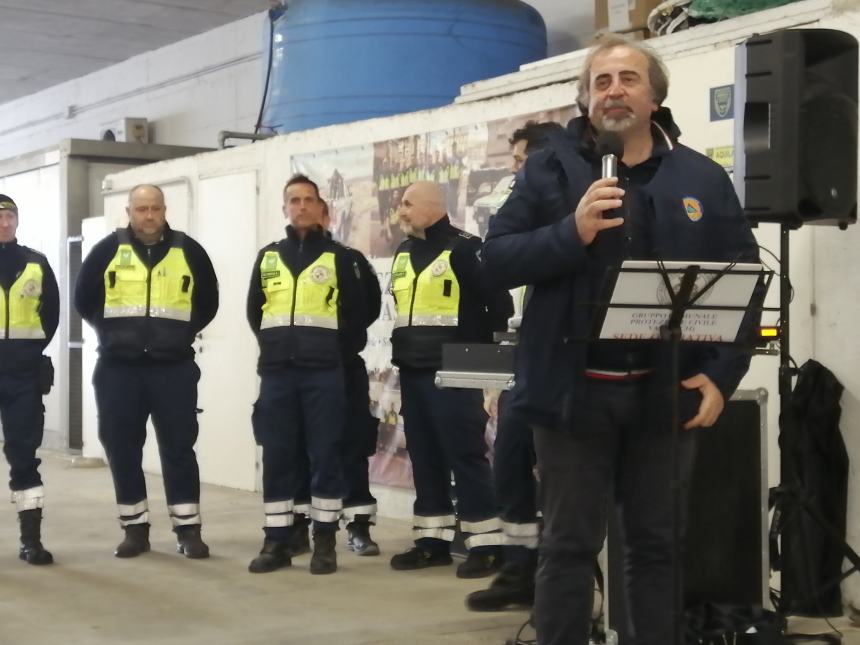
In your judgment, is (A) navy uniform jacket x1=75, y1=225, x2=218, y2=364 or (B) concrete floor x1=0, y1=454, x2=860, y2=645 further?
(A) navy uniform jacket x1=75, y1=225, x2=218, y2=364

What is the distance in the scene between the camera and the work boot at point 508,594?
4.69 meters

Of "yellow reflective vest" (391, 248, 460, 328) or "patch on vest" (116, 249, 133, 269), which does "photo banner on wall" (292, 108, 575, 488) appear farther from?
"patch on vest" (116, 249, 133, 269)

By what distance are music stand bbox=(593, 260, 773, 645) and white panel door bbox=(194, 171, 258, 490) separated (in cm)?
547

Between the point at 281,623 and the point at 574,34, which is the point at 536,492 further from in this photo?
the point at 574,34

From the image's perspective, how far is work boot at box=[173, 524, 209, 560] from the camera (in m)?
5.82

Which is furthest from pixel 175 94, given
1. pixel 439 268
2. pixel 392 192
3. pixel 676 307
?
pixel 676 307

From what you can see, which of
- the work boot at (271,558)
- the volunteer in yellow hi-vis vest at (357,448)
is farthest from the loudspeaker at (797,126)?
the work boot at (271,558)

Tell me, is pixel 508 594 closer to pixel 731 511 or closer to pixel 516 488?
pixel 516 488

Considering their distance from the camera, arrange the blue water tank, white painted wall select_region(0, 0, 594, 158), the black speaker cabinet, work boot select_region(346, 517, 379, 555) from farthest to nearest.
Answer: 1. white painted wall select_region(0, 0, 594, 158)
2. the blue water tank
3. work boot select_region(346, 517, 379, 555)
4. the black speaker cabinet

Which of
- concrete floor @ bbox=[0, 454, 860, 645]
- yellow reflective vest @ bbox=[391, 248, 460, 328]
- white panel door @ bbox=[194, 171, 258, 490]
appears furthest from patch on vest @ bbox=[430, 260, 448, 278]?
white panel door @ bbox=[194, 171, 258, 490]

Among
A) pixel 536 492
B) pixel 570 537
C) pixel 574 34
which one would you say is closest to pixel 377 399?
pixel 536 492

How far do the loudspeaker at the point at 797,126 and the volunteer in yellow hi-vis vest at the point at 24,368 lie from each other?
3.09m

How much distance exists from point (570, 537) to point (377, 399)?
167 inches

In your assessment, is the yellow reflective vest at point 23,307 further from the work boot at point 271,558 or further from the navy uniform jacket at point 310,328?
the work boot at point 271,558
